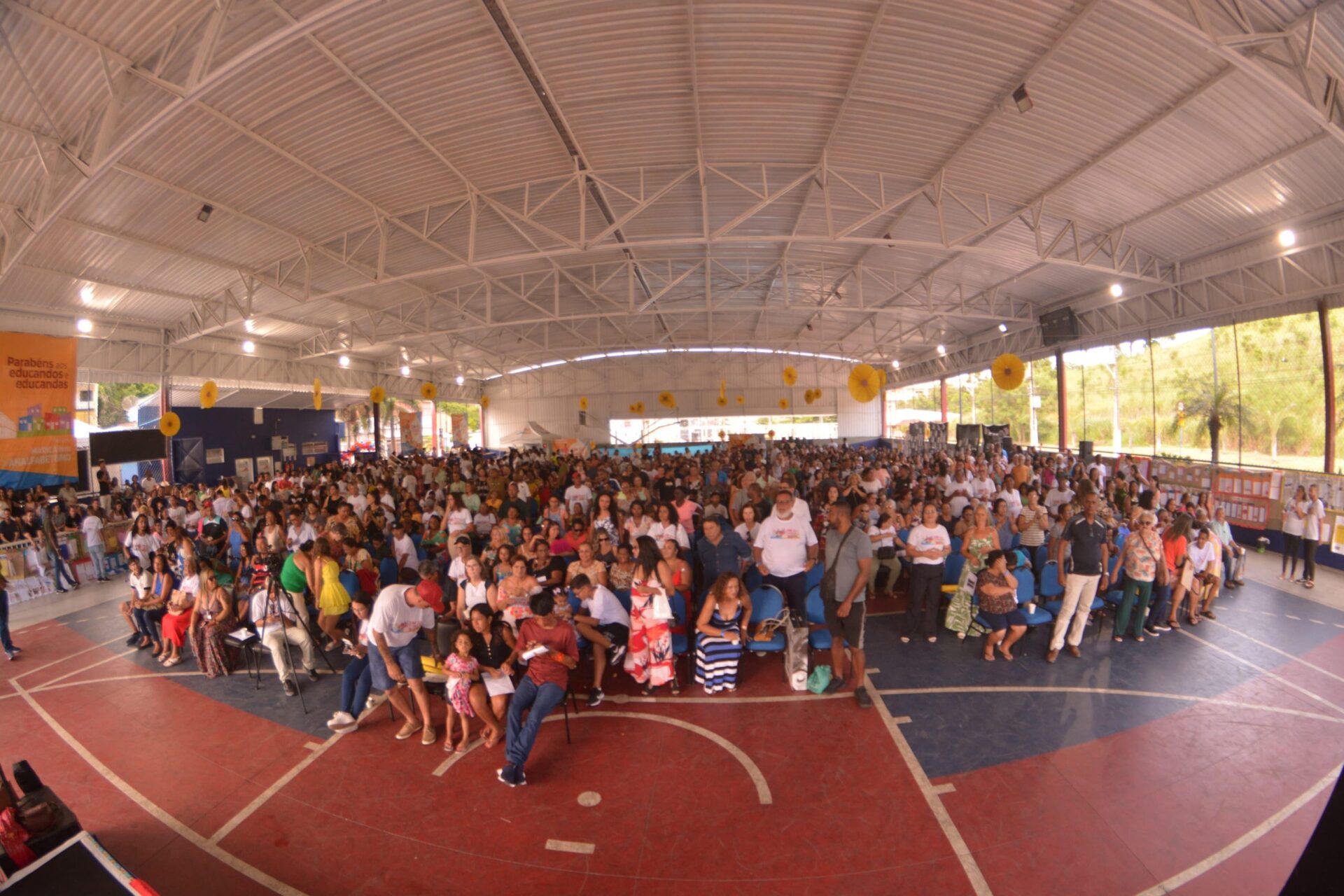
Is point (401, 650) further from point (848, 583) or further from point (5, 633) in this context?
point (5, 633)

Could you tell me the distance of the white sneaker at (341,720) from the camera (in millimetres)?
4559

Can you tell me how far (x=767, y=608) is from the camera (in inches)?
199

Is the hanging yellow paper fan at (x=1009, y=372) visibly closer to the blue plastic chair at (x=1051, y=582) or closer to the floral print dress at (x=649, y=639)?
the blue plastic chair at (x=1051, y=582)

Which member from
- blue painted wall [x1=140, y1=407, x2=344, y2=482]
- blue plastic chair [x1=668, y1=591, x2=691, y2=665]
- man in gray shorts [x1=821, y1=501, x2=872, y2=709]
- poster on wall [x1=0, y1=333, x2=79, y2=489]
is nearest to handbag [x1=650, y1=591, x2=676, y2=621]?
blue plastic chair [x1=668, y1=591, x2=691, y2=665]

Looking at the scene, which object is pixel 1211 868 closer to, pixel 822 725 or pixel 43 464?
pixel 822 725

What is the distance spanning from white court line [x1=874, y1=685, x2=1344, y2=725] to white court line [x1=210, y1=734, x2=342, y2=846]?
455 cm

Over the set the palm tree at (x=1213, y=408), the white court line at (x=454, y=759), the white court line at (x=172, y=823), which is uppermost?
the palm tree at (x=1213, y=408)

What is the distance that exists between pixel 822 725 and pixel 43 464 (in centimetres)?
1380

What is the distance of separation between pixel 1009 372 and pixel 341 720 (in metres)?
9.20

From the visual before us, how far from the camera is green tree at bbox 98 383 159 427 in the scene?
126 feet

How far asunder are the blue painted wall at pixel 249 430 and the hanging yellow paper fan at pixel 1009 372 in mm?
21069

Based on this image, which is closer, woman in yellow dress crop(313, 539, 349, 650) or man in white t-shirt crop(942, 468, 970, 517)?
woman in yellow dress crop(313, 539, 349, 650)

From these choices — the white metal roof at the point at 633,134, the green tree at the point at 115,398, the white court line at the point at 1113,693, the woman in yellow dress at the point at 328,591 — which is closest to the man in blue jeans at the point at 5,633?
the woman in yellow dress at the point at 328,591

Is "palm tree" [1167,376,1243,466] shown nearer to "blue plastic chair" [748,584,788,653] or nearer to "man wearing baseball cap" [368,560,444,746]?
"blue plastic chair" [748,584,788,653]
